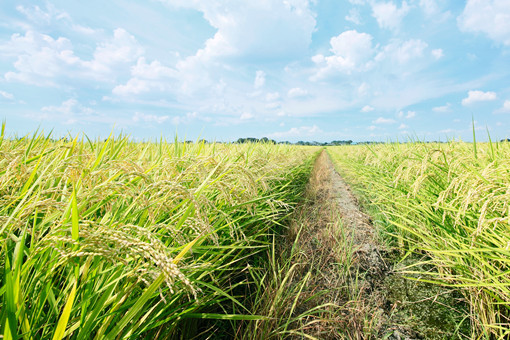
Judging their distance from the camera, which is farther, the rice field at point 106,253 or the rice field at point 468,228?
the rice field at point 468,228

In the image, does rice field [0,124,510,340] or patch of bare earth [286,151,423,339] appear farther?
patch of bare earth [286,151,423,339]

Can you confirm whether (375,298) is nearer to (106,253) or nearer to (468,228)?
(468,228)

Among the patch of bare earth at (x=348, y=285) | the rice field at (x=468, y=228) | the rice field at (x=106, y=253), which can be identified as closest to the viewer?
the rice field at (x=106, y=253)

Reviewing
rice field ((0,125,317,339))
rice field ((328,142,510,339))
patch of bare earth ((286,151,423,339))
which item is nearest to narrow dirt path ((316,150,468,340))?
patch of bare earth ((286,151,423,339))

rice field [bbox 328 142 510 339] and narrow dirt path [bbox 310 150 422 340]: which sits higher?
rice field [bbox 328 142 510 339]

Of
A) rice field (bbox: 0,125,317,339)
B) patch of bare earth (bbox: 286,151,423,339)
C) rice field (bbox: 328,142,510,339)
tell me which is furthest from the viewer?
patch of bare earth (bbox: 286,151,423,339)

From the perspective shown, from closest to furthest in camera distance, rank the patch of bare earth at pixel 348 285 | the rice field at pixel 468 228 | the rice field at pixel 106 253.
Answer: the rice field at pixel 106 253
the rice field at pixel 468 228
the patch of bare earth at pixel 348 285

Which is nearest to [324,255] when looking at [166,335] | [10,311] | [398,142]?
[166,335]

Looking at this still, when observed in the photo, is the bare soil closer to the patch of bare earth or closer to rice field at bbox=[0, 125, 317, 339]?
the patch of bare earth

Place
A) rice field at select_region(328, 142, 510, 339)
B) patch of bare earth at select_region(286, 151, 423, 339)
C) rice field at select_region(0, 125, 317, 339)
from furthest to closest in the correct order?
patch of bare earth at select_region(286, 151, 423, 339) < rice field at select_region(328, 142, 510, 339) < rice field at select_region(0, 125, 317, 339)

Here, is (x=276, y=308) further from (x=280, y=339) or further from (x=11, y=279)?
(x=11, y=279)

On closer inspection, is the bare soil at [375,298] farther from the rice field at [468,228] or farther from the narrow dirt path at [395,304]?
the rice field at [468,228]

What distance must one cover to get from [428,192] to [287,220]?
188cm

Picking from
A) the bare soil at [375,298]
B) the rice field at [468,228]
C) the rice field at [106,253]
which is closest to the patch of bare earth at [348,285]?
the bare soil at [375,298]
